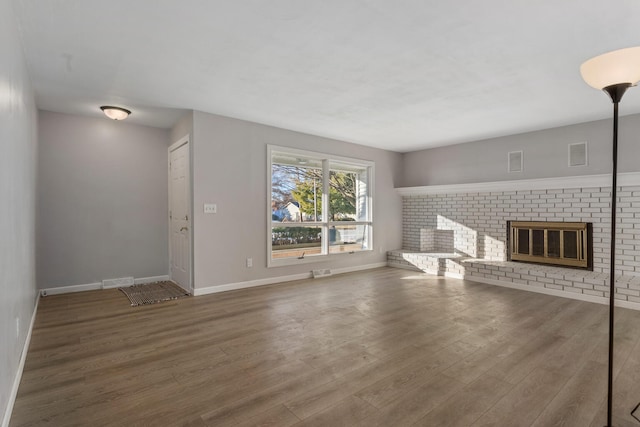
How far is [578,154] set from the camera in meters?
4.74

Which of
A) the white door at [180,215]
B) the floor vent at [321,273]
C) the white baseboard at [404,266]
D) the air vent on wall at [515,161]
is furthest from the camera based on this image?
the white baseboard at [404,266]

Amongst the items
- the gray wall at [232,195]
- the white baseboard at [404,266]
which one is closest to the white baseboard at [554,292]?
the white baseboard at [404,266]

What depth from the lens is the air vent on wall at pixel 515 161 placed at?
17.4ft

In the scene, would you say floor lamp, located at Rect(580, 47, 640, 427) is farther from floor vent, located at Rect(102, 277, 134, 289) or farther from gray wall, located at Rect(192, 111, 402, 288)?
floor vent, located at Rect(102, 277, 134, 289)

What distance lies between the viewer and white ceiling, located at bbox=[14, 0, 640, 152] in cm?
212

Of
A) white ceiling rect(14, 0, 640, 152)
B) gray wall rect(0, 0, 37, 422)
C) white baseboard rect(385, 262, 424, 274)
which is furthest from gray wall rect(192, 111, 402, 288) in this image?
white baseboard rect(385, 262, 424, 274)

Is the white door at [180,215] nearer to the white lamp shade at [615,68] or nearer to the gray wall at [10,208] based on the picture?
the gray wall at [10,208]

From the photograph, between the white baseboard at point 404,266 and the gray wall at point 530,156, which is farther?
the white baseboard at point 404,266

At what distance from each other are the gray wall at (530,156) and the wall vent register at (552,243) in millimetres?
780

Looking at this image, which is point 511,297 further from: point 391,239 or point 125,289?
point 125,289

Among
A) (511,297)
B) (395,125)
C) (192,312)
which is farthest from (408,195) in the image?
(192,312)

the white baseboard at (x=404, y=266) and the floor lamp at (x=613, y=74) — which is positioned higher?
the floor lamp at (x=613, y=74)

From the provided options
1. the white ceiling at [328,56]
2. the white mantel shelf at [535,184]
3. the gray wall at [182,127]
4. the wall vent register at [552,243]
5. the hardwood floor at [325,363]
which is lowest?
the hardwood floor at [325,363]

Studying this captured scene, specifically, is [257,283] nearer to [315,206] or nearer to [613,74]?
[315,206]
